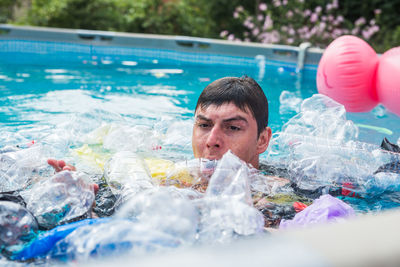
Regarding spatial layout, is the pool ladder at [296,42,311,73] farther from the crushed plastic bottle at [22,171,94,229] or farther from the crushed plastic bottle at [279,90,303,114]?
the crushed plastic bottle at [22,171,94,229]

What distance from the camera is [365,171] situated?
2789mm

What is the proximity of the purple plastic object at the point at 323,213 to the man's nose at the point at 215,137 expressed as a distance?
1.86 ft

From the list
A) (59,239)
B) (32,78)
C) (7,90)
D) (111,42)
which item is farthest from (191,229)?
(111,42)

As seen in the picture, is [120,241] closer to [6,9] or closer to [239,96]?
[239,96]

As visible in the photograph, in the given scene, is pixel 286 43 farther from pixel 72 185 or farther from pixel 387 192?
pixel 72 185

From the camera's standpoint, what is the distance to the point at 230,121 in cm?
248

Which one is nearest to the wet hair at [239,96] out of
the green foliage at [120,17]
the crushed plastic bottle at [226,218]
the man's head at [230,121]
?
the man's head at [230,121]

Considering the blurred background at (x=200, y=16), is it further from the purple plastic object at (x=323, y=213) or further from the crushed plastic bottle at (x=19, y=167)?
the purple plastic object at (x=323, y=213)

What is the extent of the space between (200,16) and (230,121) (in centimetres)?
929

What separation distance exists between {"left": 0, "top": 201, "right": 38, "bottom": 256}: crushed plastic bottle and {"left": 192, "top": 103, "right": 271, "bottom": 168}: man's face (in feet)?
3.32

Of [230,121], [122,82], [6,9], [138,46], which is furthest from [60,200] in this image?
[6,9]

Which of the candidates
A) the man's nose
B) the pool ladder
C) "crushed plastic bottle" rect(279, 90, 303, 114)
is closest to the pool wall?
the pool ladder

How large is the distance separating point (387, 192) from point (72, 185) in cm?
196

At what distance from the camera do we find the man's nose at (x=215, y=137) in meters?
2.39
